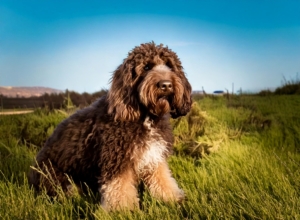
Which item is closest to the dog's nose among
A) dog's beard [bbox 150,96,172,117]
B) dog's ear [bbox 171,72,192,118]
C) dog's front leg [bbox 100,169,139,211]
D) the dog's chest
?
dog's beard [bbox 150,96,172,117]

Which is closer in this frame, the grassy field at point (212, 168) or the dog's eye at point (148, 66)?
the grassy field at point (212, 168)

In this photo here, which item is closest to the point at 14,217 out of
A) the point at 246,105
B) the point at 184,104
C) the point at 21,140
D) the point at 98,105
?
the point at 98,105

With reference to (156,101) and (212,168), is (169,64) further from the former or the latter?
(212,168)

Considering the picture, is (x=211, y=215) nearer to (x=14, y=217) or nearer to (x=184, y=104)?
(x=184, y=104)

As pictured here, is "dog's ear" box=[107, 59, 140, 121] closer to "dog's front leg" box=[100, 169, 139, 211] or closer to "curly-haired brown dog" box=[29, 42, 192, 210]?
"curly-haired brown dog" box=[29, 42, 192, 210]

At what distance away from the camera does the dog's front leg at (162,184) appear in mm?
5309

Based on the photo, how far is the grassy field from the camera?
4180 millimetres

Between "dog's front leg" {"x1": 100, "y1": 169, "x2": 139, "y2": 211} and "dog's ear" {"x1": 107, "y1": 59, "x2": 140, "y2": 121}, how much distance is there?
746mm

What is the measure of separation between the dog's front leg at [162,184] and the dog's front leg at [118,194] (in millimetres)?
525

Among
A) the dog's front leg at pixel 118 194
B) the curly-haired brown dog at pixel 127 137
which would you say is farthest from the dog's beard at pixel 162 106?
the dog's front leg at pixel 118 194

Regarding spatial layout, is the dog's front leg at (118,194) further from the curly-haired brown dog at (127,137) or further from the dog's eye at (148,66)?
the dog's eye at (148,66)

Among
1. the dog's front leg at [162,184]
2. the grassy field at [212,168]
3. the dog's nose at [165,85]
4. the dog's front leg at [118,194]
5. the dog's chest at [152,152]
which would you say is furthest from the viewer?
the dog's front leg at [162,184]

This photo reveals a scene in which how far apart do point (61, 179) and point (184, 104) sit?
2033 millimetres

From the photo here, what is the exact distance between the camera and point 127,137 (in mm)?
4891
